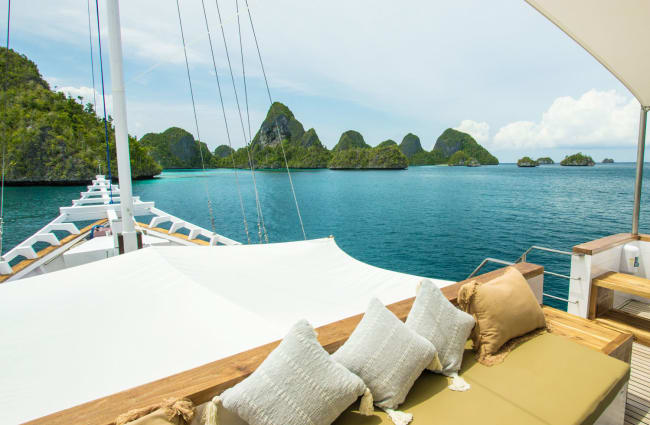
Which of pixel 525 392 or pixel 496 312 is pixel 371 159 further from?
pixel 525 392

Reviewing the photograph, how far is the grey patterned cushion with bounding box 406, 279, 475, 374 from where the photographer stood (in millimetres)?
1451

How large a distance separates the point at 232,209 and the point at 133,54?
19.0 metres

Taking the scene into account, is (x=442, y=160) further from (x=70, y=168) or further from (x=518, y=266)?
(x=518, y=266)

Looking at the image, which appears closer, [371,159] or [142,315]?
[142,315]

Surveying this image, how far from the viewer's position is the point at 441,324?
1.49 meters

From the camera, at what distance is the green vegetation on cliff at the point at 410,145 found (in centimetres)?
10356

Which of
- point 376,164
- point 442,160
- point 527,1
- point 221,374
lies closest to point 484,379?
point 221,374

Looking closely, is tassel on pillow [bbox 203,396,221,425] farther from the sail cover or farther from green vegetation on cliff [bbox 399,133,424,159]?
green vegetation on cliff [bbox 399,133,424,159]

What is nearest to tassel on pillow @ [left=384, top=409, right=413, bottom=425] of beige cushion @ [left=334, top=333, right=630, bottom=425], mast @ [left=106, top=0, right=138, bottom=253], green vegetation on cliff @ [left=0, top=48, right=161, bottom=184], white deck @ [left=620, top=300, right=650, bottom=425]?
beige cushion @ [left=334, top=333, right=630, bottom=425]

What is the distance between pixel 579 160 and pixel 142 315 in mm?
117345

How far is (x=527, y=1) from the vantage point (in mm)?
1993

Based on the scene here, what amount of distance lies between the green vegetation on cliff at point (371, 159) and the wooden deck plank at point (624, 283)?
7832cm

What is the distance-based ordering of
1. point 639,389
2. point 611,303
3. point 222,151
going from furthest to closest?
point 222,151 → point 611,303 → point 639,389

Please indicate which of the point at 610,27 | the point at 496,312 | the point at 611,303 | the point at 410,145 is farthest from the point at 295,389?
the point at 410,145
